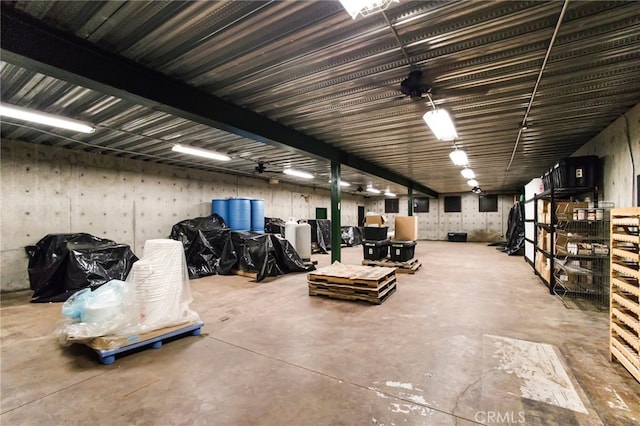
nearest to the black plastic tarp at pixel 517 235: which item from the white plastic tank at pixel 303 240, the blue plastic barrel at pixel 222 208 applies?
the white plastic tank at pixel 303 240

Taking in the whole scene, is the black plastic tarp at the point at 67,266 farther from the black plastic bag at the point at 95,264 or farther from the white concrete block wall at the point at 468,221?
the white concrete block wall at the point at 468,221

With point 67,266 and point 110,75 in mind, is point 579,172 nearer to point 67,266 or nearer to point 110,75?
point 110,75

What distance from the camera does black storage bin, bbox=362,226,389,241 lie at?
751 cm

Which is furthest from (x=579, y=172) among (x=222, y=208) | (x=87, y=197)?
(x=87, y=197)

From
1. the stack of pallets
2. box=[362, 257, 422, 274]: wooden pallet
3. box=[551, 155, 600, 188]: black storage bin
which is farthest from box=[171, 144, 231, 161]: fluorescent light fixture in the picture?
box=[551, 155, 600, 188]: black storage bin

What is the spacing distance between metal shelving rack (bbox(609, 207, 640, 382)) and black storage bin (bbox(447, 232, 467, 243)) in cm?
1439

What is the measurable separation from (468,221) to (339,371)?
16579 millimetres

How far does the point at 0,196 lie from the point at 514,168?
42.7 feet

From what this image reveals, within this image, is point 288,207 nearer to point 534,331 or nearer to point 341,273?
point 341,273

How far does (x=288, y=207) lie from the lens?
41.3 feet

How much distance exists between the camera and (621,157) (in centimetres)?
420

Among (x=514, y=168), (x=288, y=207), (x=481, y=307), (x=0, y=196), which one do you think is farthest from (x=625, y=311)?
(x=288, y=207)

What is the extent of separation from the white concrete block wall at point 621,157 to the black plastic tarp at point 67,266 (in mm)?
8627

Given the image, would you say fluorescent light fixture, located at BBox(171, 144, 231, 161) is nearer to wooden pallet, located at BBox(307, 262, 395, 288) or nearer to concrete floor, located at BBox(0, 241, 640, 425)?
concrete floor, located at BBox(0, 241, 640, 425)
